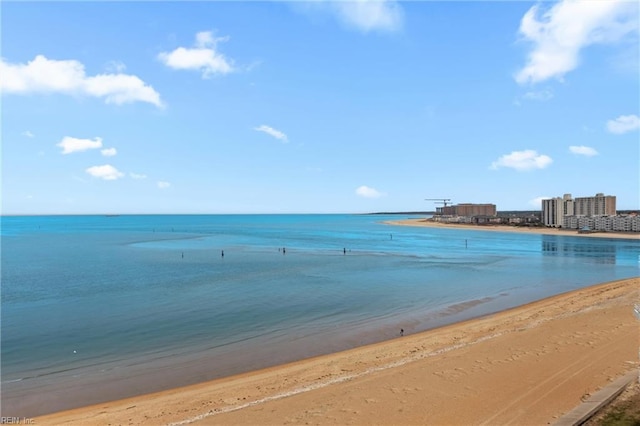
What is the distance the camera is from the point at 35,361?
1424 cm

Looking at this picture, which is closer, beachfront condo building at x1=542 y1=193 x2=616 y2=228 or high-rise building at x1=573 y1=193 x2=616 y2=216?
beachfront condo building at x1=542 y1=193 x2=616 y2=228

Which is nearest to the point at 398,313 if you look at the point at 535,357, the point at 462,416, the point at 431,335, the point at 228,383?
the point at 431,335

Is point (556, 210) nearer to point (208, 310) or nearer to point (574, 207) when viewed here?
point (574, 207)

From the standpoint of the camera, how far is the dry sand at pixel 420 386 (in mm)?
8422

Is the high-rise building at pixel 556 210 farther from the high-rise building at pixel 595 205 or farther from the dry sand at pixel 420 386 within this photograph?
the dry sand at pixel 420 386

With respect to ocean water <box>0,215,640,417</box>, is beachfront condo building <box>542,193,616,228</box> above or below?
above

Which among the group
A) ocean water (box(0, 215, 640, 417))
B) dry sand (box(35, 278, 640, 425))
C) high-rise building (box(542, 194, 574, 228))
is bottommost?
ocean water (box(0, 215, 640, 417))

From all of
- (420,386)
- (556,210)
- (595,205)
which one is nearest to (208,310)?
(420,386)

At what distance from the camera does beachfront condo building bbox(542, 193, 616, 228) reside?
119 meters

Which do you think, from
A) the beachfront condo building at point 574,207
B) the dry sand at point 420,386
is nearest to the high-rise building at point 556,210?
the beachfront condo building at point 574,207

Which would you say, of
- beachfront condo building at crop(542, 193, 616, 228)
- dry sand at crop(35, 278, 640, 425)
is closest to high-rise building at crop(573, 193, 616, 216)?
beachfront condo building at crop(542, 193, 616, 228)

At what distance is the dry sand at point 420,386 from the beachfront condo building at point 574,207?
119m

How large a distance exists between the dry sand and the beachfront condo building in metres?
119

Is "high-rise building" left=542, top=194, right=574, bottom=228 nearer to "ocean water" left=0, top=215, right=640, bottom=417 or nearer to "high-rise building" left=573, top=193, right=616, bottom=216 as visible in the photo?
"high-rise building" left=573, top=193, right=616, bottom=216
